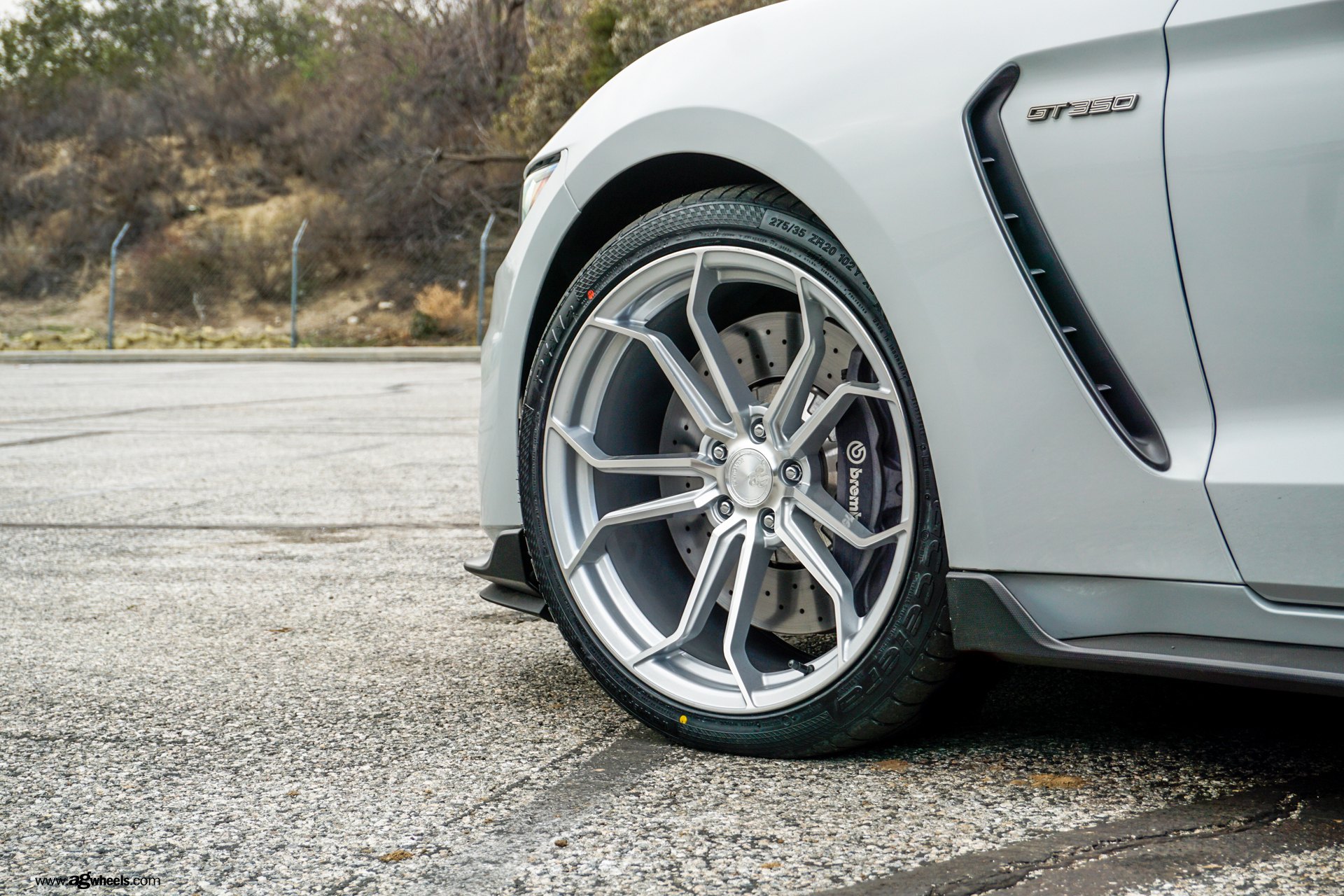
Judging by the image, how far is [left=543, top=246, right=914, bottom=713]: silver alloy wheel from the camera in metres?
1.96

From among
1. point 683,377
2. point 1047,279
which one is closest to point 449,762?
point 683,377

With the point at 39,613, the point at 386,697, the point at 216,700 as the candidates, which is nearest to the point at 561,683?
the point at 386,697

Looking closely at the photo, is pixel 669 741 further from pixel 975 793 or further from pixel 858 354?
pixel 858 354

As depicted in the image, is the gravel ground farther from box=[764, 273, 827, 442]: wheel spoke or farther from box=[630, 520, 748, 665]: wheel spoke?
box=[764, 273, 827, 442]: wheel spoke

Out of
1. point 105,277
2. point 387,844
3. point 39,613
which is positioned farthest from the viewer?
point 105,277

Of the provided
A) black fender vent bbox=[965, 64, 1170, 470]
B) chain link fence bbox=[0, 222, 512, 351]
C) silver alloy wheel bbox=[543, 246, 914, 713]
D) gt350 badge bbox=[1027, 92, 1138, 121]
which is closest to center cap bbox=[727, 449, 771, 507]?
silver alloy wheel bbox=[543, 246, 914, 713]

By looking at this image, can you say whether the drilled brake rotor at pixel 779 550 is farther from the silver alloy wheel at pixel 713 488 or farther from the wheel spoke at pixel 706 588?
the wheel spoke at pixel 706 588

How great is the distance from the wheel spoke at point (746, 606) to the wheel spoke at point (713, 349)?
0.19 m

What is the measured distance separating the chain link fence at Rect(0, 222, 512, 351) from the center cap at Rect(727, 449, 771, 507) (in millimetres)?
23634

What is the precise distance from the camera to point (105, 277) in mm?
29844

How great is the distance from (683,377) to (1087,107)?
79 centimetres

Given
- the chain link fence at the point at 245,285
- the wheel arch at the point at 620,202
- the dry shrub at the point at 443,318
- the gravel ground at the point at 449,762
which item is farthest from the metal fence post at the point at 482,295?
the wheel arch at the point at 620,202

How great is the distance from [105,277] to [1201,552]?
1249 inches

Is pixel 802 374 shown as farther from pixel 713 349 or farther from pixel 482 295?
pixel 482 295
